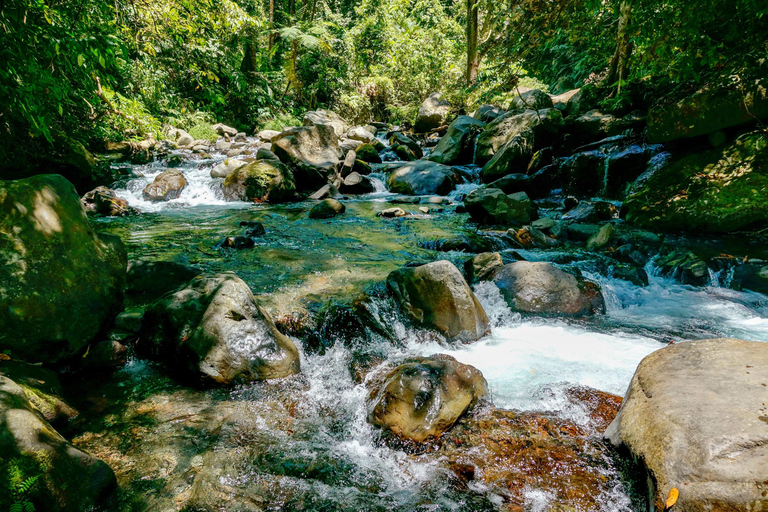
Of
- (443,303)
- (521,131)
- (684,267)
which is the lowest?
(684,267)

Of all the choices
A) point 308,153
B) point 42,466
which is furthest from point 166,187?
point 42,466

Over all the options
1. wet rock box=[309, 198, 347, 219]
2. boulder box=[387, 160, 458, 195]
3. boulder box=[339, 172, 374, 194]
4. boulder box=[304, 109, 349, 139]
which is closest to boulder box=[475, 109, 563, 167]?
boulder box=[387, 160, 458, 195]

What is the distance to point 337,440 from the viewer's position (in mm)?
2908

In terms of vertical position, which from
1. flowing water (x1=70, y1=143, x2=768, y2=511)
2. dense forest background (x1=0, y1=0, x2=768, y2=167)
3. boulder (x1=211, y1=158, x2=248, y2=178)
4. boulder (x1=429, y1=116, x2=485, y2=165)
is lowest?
flowing water (x1=70, y1=143, x2=768, y2=511)

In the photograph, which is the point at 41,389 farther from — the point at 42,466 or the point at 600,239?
the point at 600,239

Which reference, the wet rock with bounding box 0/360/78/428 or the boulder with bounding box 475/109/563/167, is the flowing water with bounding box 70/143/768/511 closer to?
the wet rock with bounding box 0/360/78/428

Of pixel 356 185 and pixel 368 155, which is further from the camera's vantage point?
pixel 368 155

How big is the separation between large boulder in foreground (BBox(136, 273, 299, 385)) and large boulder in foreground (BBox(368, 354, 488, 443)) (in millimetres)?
1053

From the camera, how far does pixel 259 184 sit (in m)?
10.9

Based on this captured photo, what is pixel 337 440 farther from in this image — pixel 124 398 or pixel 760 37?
pixel 760 37

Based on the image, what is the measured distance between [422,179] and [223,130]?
12.4 metres

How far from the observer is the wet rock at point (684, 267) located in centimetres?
579

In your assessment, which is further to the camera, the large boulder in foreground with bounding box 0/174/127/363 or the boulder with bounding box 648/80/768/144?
the boulder with bounding box 648/80/768/144

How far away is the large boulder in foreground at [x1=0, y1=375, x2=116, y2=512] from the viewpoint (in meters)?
1.92
